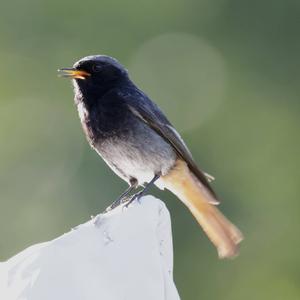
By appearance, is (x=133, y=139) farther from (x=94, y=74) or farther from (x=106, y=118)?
(x=94, y=74)

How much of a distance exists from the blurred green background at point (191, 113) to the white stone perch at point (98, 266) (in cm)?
717

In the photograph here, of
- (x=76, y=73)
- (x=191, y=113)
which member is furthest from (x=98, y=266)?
(x=191, y=113)

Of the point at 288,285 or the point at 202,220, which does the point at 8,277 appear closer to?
the point at 202,220

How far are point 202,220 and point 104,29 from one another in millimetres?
7657

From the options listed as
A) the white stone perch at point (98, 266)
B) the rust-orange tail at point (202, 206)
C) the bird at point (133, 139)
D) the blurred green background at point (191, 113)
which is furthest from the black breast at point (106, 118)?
the blurred green background at point (191, 113)

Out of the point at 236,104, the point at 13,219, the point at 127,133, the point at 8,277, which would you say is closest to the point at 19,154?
the point at 13,219

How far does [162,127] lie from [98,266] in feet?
7.55

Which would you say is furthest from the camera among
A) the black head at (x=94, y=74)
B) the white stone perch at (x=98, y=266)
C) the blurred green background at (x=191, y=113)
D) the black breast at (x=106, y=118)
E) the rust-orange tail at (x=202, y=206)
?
the blurred green background at (x=191, y=113)

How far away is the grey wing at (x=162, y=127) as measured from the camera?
653 centimetres

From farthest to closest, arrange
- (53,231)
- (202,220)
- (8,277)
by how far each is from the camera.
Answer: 1. (53,231)
2. (202,220)
3. (8,277)

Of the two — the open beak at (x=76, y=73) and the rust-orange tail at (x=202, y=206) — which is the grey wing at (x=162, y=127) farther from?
the open beak at (x=76, y=73)

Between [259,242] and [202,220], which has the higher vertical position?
[202,220]

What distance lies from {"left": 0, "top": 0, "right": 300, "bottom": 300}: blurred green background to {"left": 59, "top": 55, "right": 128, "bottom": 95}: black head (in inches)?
206

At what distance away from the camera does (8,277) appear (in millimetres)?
4418
